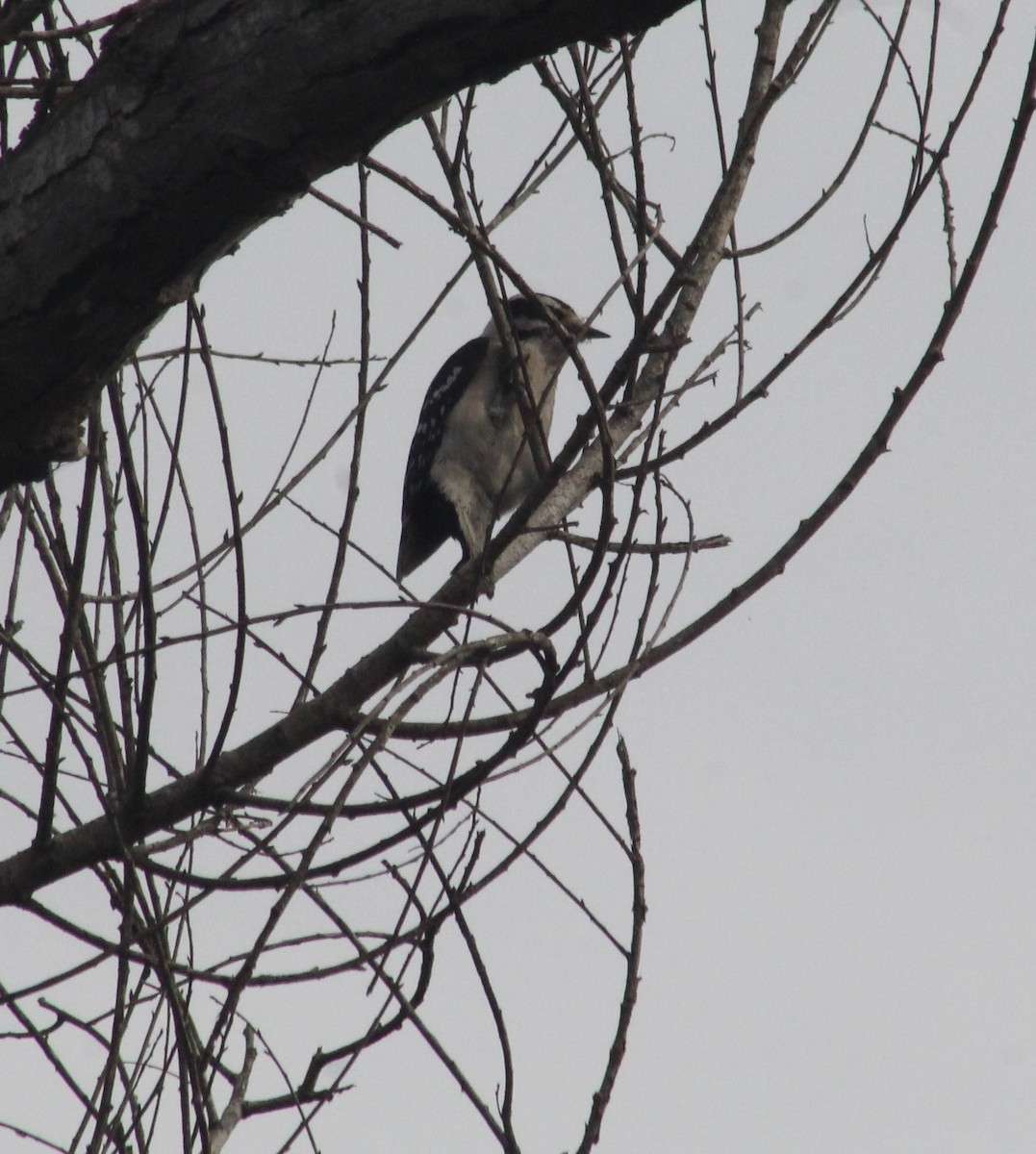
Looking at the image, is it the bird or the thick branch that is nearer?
the thick branch

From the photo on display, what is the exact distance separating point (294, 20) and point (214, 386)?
3.06ft

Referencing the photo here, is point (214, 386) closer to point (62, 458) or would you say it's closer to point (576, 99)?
point (62, 458)

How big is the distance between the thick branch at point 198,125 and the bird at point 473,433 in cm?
413

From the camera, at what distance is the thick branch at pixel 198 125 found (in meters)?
1.24

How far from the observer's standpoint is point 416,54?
1.25m

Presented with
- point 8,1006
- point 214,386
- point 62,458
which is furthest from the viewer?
point 8,1006

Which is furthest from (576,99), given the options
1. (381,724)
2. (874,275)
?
(381,724)

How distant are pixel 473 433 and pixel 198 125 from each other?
181 inches

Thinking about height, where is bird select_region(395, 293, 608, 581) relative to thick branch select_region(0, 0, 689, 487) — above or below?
above

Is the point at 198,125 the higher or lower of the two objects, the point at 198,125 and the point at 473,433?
the lower

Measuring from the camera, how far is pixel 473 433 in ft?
19.3

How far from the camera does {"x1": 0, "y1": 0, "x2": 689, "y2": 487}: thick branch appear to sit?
1239 mm

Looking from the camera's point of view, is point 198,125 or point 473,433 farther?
point 473,433

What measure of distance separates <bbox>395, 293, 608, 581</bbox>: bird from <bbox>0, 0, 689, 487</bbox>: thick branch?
4.13 m
